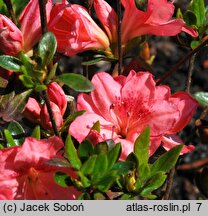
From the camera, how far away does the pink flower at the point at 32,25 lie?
4.91ft

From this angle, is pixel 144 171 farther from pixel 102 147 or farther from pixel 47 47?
pixel 47 47

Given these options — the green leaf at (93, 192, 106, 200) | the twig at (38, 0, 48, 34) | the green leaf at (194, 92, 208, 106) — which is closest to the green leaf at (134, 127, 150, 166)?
the green leaf at (93, 192, 106, 200)

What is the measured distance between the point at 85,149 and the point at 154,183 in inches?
6.8

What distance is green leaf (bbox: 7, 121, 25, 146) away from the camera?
1.56 meters

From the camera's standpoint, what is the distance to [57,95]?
1.48m

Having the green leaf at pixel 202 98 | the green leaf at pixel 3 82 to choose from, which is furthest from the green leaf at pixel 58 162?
the green leaf at pixel 202 98

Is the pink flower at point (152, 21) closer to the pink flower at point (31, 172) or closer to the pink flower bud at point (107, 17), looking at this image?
the pink flower bud at point (107, 17)

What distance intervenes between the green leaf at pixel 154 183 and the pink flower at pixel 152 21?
0.36 meters

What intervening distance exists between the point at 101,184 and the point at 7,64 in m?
0.31

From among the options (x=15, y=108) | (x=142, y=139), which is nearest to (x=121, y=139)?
(x=142, y=139)

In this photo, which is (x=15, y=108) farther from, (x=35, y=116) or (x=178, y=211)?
(x=178, y=211)

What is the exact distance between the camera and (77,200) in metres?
1.36

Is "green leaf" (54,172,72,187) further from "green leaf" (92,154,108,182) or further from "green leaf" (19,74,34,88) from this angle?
"green leaf" (19,74,34,88)

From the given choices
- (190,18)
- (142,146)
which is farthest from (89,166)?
(190,18)
